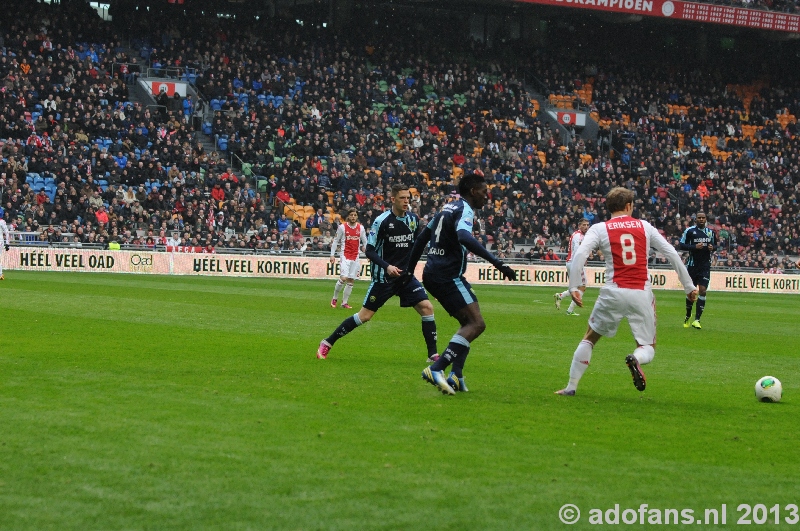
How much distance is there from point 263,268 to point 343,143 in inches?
348

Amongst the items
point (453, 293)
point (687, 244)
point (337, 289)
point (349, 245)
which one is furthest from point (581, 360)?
point (349, 245)

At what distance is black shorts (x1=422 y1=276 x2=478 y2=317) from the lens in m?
10.3

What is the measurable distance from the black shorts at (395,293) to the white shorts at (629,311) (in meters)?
2.98

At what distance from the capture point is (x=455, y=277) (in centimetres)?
1039

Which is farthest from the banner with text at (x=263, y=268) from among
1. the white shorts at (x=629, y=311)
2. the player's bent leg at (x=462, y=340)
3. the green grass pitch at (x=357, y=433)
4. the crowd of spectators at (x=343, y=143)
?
the white shorts at (x=629, y=311)

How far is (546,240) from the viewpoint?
4522cm

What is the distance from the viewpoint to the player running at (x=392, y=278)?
12.8m

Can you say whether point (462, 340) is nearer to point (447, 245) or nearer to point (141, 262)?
point (447, 245)

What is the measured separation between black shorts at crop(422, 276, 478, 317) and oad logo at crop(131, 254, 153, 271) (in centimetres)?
2929

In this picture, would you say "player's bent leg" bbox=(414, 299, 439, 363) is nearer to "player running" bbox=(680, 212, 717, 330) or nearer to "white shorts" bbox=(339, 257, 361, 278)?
"player running" bbox=(680, 212, 717, 330)

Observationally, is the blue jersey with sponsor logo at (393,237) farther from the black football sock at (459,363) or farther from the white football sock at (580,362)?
the white football sock at (580,362)

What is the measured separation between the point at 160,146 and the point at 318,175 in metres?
6.62

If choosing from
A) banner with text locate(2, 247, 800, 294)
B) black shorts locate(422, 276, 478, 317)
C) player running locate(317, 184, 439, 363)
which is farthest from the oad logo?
black shorts locate(422, 276, 478, 317)

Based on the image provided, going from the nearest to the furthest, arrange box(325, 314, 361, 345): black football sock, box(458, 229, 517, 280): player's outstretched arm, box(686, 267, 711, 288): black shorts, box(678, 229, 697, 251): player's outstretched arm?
box(458, 229, 517, 280): player's outstretched arm, box(325, 314, 361, 345): black football sock, box(678, 229, 697, 251): player's outstretched arm, box(686, 267, 711, 288): black shorts
